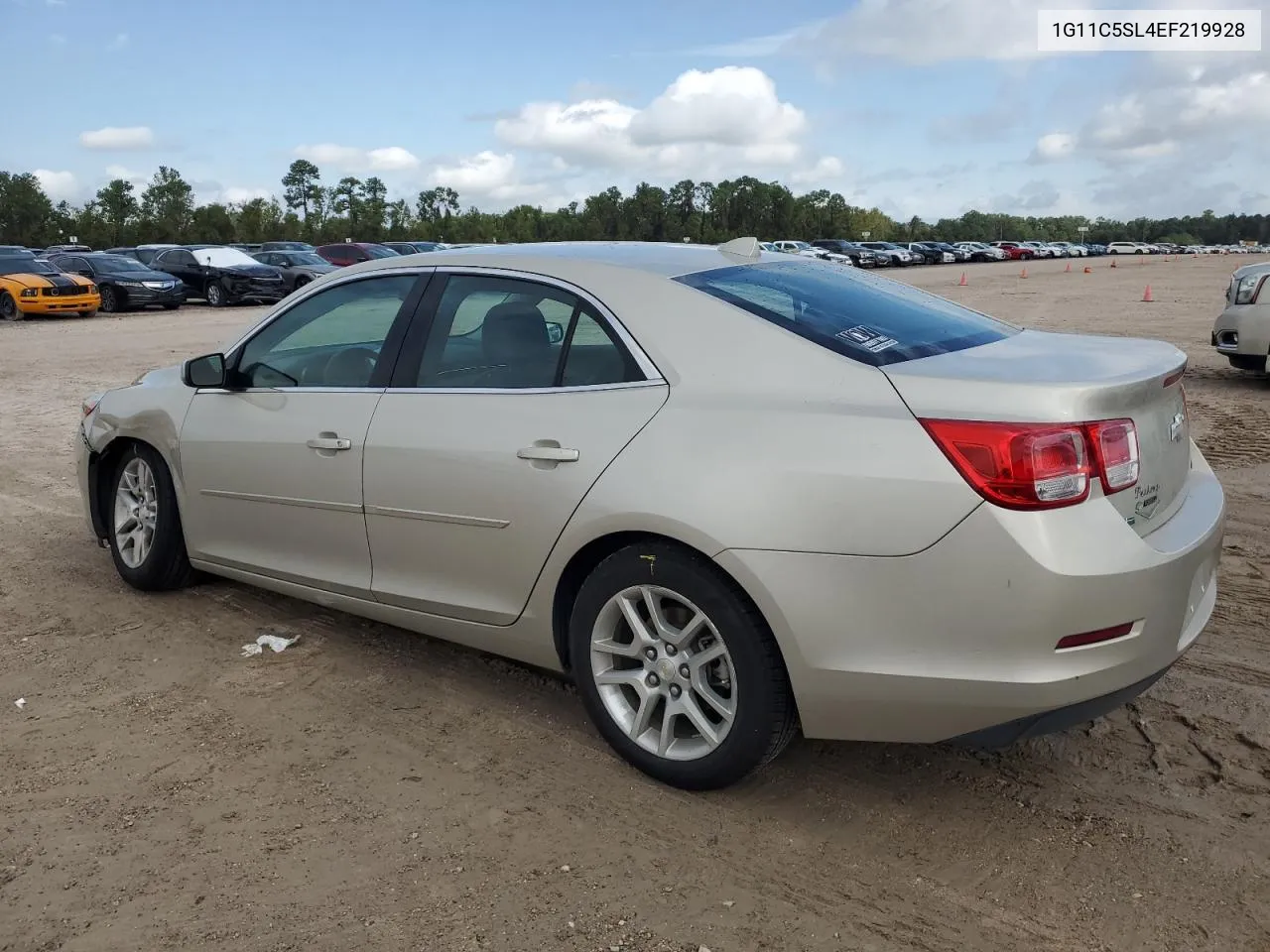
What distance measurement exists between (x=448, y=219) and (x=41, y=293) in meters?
89.4

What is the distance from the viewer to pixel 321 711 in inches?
155

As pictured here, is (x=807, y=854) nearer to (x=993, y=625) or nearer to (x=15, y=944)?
(x=993, y=625)

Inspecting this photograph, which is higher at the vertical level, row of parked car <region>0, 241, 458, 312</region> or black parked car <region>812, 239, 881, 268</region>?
row of parked car <region>0, 241, 458, 312</region>

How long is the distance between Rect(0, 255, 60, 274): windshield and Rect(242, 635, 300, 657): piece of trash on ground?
24.0 meters

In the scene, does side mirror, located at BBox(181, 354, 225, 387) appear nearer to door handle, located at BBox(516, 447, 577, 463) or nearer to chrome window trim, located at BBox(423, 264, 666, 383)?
chrome window trim, located at BBox(423, 264, 666, 383)

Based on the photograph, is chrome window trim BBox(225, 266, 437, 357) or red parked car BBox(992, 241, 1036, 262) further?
red parked car BBox(992, 241, 1036, 262)

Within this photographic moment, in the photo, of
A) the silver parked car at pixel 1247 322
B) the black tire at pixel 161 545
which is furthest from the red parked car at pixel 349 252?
the black tire at pixel 161 545

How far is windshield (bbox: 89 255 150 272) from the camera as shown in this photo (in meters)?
27.1

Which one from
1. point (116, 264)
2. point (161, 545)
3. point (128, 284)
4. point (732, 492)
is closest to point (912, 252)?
point (116, 264)

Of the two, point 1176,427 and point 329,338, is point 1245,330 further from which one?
point 329,338

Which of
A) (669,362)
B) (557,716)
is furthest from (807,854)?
(669,362)

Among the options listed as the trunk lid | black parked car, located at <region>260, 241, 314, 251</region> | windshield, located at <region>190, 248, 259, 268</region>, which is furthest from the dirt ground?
black parked car, located at <region>260, 241, 314, 251</region>

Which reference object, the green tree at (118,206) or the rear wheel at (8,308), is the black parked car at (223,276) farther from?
the green tree at (118,206)

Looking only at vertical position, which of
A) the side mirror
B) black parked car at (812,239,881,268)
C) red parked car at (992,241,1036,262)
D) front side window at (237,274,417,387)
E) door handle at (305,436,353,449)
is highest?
front side window at (237,274,417,387)
